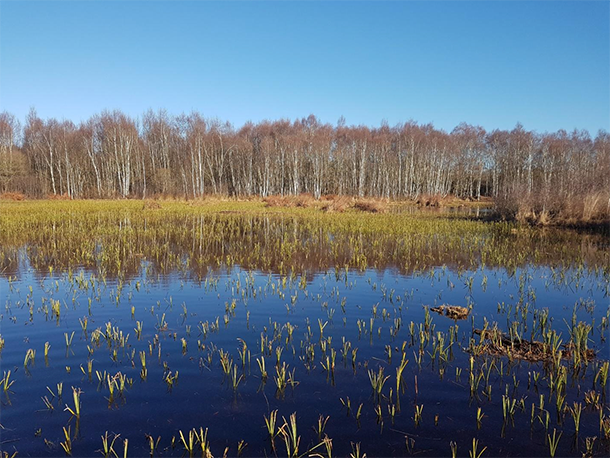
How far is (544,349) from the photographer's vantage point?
17.9 feet

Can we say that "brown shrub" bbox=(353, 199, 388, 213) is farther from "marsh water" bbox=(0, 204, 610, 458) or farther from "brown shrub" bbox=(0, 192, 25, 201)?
"brown shrub" bbox=(0, 192, 25, 201)

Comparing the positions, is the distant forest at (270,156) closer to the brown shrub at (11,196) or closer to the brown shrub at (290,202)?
the brown shrub at (11,196)

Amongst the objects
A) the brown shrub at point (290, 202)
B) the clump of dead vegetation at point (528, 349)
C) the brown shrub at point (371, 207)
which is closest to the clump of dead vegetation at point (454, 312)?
the clump of dead vegetation at point (528, 349)

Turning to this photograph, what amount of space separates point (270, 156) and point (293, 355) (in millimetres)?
54297

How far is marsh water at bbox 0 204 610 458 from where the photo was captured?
3.79 m

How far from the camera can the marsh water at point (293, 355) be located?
3795mm

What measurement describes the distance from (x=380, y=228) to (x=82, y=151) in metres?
50.6

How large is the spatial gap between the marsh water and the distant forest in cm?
4015

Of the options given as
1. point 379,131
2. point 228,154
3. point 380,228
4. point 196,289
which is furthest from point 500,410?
point 379,131

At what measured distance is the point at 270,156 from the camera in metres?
58.3

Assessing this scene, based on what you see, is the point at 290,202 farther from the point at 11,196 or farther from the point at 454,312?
the point at 454,312

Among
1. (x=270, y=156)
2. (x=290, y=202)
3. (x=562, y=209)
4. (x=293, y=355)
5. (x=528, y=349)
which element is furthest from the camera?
(x=270, y=156)

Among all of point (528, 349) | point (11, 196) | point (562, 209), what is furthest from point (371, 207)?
point (11, 196)

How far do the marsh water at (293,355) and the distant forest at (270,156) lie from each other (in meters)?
40.1
